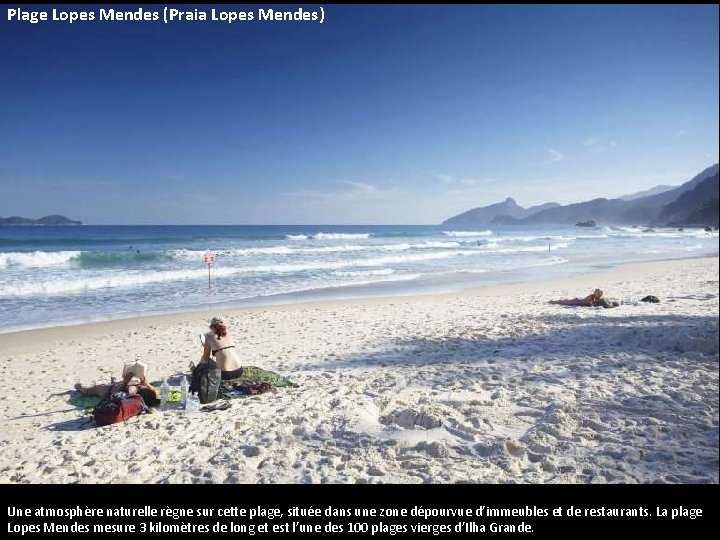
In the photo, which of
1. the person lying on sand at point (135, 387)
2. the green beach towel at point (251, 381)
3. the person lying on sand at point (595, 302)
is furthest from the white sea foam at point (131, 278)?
the person lying on sand at point (595, 302)

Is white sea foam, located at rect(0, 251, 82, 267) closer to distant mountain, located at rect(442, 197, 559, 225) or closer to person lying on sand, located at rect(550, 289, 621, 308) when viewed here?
person lying on sand, located at rect(550, 289, 621, 308)

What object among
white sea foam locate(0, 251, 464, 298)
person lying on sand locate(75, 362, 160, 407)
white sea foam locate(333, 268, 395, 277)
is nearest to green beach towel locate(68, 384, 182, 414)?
person lying on sand locate(75, 362, 160, 407)

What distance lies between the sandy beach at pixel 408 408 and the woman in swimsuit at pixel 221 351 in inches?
27.3

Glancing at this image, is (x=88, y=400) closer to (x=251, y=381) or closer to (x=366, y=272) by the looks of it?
(x=251, y=381)

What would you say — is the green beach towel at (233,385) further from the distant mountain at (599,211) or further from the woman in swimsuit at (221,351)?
the distant mountain at (599,211)

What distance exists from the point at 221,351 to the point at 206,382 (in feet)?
2.09

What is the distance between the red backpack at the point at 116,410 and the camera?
14.7 ft

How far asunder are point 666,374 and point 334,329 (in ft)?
19.0

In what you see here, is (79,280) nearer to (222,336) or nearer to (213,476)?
(222,336)

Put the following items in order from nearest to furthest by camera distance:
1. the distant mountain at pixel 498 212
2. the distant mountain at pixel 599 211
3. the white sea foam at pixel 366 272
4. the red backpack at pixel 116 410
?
the red backpack at pixel 116 410, the white sea foam at pixel 366 272, the distant mountain at pixel 599 211, the distant mountain at pixel 498 212

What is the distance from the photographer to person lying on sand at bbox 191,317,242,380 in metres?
5.58

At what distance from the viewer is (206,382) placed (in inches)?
200

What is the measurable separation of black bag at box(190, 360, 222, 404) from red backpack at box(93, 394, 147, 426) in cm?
62

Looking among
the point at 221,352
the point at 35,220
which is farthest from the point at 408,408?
the point at 35,220
